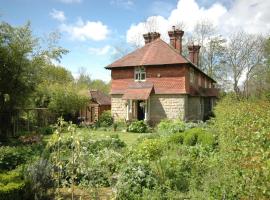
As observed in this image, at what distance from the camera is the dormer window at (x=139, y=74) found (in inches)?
1119

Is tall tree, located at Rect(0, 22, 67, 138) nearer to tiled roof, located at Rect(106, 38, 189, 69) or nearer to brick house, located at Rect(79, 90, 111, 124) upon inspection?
tiled roof, located at Rect(106, 38, 189, 69)

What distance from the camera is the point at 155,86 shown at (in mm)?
27781

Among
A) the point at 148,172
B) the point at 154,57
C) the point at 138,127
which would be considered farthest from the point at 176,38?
the point at 148,172

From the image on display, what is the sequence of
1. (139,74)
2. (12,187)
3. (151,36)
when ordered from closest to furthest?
1. (12,187)
2. (139,74)
3. (151,36)

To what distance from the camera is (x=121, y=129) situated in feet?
83.0

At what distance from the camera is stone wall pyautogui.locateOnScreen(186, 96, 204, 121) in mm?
28578

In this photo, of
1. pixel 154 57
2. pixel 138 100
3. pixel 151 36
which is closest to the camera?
pixel 154 57

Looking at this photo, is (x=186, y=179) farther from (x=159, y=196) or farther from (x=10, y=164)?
(x=10, y=164)

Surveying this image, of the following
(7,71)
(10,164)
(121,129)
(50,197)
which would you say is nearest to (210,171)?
(50,197)

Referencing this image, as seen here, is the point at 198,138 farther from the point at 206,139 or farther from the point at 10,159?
the point at 10,159

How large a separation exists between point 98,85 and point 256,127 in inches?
2765

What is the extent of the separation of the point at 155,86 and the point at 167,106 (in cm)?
211

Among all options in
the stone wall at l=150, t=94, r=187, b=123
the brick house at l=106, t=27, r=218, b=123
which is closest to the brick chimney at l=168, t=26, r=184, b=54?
the brick house at l=106, t=27, r=218, b=123

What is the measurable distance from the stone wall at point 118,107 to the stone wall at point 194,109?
5.79 meters
